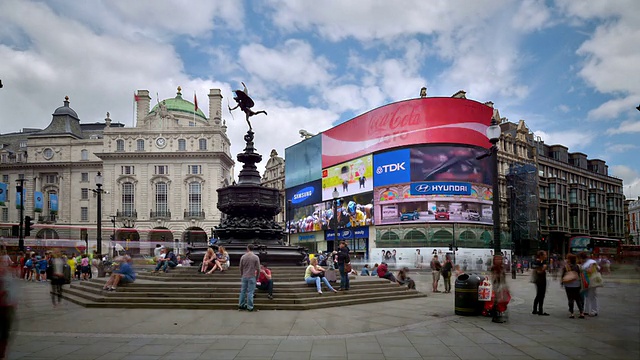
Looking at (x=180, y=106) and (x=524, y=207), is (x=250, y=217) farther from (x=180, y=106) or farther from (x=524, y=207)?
(x=180, y=106)

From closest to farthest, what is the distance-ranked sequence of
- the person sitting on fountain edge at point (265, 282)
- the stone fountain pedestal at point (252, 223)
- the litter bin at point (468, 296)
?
the litter bin at point (468, 296) < the person sitting on fountain edge at point (265, 282) < the stone fountain pedestal at point (252, 223)

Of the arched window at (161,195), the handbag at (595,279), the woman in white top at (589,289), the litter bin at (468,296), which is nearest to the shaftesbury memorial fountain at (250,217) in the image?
the litter bin at (468,296)

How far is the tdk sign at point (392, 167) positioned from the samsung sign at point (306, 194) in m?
12.7

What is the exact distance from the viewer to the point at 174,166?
6956 cm

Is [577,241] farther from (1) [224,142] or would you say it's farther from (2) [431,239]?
(1) [224,142]

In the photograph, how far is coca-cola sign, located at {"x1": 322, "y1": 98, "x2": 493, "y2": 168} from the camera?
5066 centimetres

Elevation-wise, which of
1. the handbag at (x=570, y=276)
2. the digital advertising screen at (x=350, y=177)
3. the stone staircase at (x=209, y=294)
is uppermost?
the digital advertising screen at (x=350, y=177)

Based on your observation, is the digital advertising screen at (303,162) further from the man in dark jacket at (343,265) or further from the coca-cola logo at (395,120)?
the man in dark jacket at (343,265)

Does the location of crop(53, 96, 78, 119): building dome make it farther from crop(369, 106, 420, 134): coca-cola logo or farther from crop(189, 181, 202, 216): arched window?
crop(369, 106, 420, 134): coca-cola logo

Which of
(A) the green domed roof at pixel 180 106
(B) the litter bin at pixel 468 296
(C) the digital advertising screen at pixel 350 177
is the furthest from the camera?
(A) the green domed roof at pixel 180 106

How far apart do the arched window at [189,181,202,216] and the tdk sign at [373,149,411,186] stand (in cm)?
2850

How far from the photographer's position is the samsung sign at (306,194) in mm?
65188

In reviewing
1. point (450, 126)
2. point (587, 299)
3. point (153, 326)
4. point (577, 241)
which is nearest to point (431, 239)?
point (450, 126)

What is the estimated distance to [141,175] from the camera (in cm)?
6962
